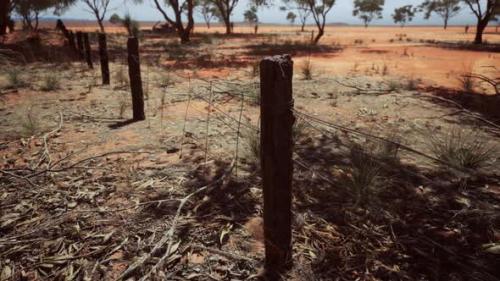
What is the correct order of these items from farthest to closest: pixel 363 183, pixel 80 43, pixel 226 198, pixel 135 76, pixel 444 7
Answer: pixel 444 7
pixel 80 43
pixel 135 76
pixel 226 198
pixel 363 183

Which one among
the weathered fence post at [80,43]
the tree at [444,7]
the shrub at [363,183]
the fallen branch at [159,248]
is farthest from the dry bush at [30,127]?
the tree at [444,7]

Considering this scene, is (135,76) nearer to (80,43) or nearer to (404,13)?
(80,43)

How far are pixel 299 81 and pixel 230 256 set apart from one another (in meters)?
7.10

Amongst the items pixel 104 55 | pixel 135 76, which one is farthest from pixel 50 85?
pixel 135 76

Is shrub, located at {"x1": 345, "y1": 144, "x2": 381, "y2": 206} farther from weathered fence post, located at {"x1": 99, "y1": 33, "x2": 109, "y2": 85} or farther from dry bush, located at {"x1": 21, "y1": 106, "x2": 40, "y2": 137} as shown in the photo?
weathered fence post, located at {"x1": 99, "y1": 33, "x2": 109, "y2": 85}

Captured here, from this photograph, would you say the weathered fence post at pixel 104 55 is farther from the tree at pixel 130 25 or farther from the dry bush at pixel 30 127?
the tree at pixel 130 25

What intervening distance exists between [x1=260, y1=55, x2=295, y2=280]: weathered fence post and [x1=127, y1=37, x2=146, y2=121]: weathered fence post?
3940mm

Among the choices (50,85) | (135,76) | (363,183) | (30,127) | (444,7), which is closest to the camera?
(363,183)

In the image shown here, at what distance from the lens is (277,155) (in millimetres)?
1953

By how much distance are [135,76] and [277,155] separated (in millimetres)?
4123

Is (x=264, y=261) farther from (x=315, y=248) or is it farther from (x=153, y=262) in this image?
(x=153, y=262)

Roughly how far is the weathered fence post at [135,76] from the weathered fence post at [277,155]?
3.94m

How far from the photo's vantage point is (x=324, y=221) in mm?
2793

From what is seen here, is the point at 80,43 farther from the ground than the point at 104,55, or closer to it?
farther from the ground
